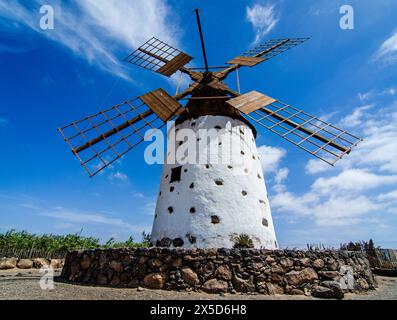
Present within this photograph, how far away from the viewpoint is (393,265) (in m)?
12.8

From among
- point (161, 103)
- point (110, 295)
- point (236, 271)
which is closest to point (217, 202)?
point (236, 271)

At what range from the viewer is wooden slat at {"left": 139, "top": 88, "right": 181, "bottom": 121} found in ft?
33.9

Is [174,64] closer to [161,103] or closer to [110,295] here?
[161,103]

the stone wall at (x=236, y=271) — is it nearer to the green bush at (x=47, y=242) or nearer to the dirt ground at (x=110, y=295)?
the dirt ground at (x=110, y=295)

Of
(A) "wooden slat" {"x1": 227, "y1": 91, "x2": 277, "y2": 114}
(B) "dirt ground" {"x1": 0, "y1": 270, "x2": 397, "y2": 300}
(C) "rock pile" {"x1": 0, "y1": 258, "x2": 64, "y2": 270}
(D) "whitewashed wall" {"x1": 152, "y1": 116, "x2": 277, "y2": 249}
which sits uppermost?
(A) "wooden slat" {"x1": 227, "y1": 91, "x2": 277, "y2": 114}

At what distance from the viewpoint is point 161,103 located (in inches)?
427

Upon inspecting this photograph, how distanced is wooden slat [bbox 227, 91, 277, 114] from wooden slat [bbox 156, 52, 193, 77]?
401 centimetres

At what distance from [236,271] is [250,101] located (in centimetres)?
691

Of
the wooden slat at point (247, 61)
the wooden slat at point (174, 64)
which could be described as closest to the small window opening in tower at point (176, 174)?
the wooden slat at point (174, 64)

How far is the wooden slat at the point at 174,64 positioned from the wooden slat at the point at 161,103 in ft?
5.81

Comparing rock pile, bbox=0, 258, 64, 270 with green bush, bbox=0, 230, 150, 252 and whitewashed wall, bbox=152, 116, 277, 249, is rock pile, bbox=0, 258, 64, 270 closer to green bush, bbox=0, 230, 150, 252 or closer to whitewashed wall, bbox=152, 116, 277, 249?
green bush, bbox=0, 230, 150, 252

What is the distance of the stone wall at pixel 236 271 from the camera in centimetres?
606

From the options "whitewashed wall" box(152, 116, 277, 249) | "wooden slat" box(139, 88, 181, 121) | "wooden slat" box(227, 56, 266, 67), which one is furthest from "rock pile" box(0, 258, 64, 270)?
"wooden slat" box(227, 56, 266, 67)
